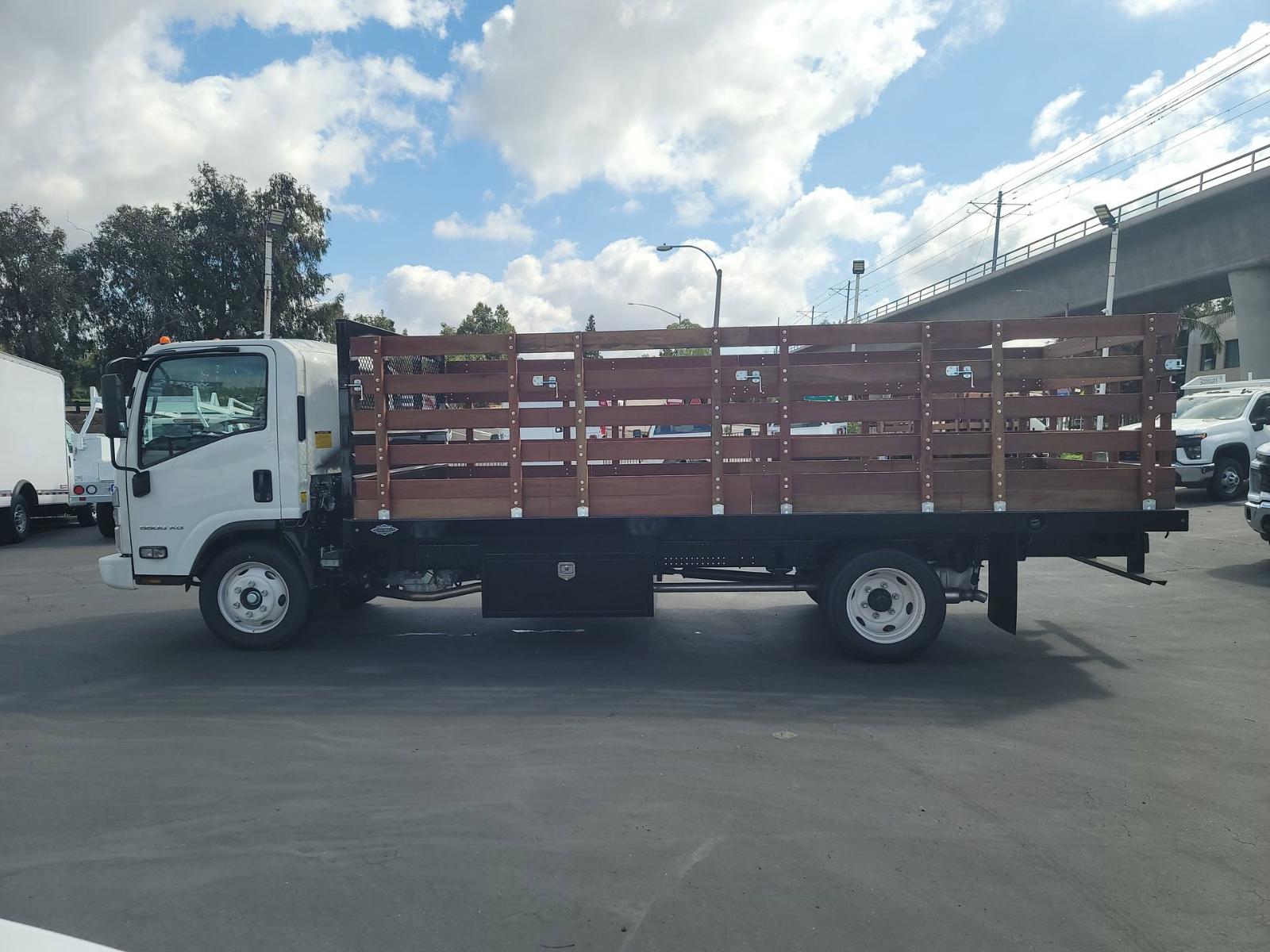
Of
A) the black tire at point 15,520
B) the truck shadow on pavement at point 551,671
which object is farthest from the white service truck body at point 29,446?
the truck shadow on pavement at point 551,671

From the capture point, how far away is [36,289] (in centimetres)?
3447

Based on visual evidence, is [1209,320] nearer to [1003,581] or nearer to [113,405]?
[1003,581]

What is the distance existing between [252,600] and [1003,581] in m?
6.10

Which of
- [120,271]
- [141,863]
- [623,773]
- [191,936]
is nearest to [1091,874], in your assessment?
[623,773]

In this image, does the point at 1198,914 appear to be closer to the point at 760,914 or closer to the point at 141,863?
the point at 760,914

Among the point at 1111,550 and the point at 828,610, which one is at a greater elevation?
the point at 1111,550

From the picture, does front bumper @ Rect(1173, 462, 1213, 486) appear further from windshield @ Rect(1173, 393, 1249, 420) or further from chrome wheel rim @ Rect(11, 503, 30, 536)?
chrome wheel rim @ Rect(11, 503, 30, 536)

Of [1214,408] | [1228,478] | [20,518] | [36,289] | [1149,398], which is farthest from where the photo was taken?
[36,289]

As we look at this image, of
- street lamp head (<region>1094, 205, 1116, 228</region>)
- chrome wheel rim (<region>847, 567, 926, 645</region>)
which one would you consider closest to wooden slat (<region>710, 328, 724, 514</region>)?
chrome wheel rim (<region>847, 567, 926, 645</region>)

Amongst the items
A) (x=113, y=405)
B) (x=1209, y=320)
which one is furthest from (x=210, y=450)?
(x=1209, y=320)

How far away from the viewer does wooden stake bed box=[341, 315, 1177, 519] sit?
6348 mm

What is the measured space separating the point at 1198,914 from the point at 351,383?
5.95 m

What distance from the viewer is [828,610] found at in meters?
6.62

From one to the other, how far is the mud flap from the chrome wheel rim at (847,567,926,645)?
2.50 ft
